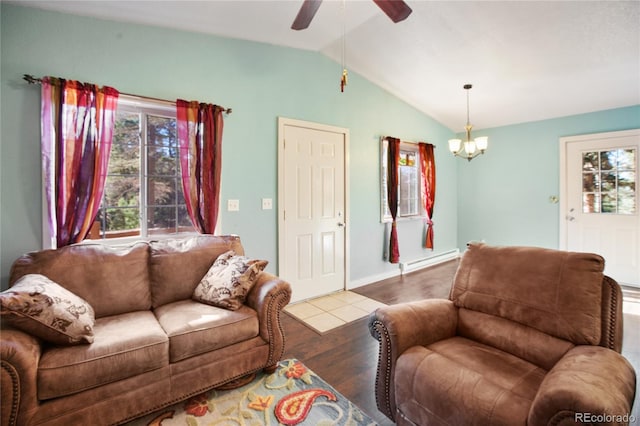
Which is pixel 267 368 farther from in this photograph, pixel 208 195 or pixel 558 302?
pixel 558 302

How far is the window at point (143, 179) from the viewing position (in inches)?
102

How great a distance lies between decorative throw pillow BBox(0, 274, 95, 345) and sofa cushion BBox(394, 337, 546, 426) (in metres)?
1.66

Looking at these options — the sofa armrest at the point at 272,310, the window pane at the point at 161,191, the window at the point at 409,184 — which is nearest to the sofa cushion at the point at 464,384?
the sofa armrest at the point at 272,310

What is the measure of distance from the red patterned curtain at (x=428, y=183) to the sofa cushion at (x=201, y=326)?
3868mm

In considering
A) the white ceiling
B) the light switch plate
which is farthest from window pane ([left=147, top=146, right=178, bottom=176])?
the white ceiling

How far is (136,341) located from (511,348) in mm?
1968

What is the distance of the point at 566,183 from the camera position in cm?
464

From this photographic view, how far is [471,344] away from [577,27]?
305 centimetres

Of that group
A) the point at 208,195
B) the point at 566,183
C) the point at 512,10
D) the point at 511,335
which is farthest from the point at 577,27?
the point at 208,195

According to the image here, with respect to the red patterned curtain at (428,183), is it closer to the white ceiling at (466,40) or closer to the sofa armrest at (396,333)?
the white ceiling at (466,40)

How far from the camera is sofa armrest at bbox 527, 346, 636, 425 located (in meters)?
0.97

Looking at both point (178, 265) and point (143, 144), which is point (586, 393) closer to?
point (178, 265)

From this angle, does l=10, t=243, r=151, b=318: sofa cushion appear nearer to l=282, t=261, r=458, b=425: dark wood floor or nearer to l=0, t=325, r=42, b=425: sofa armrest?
l=0, t=325, r=42, b=425: sofa armrest

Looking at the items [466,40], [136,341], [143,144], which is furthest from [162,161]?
[466,40]
